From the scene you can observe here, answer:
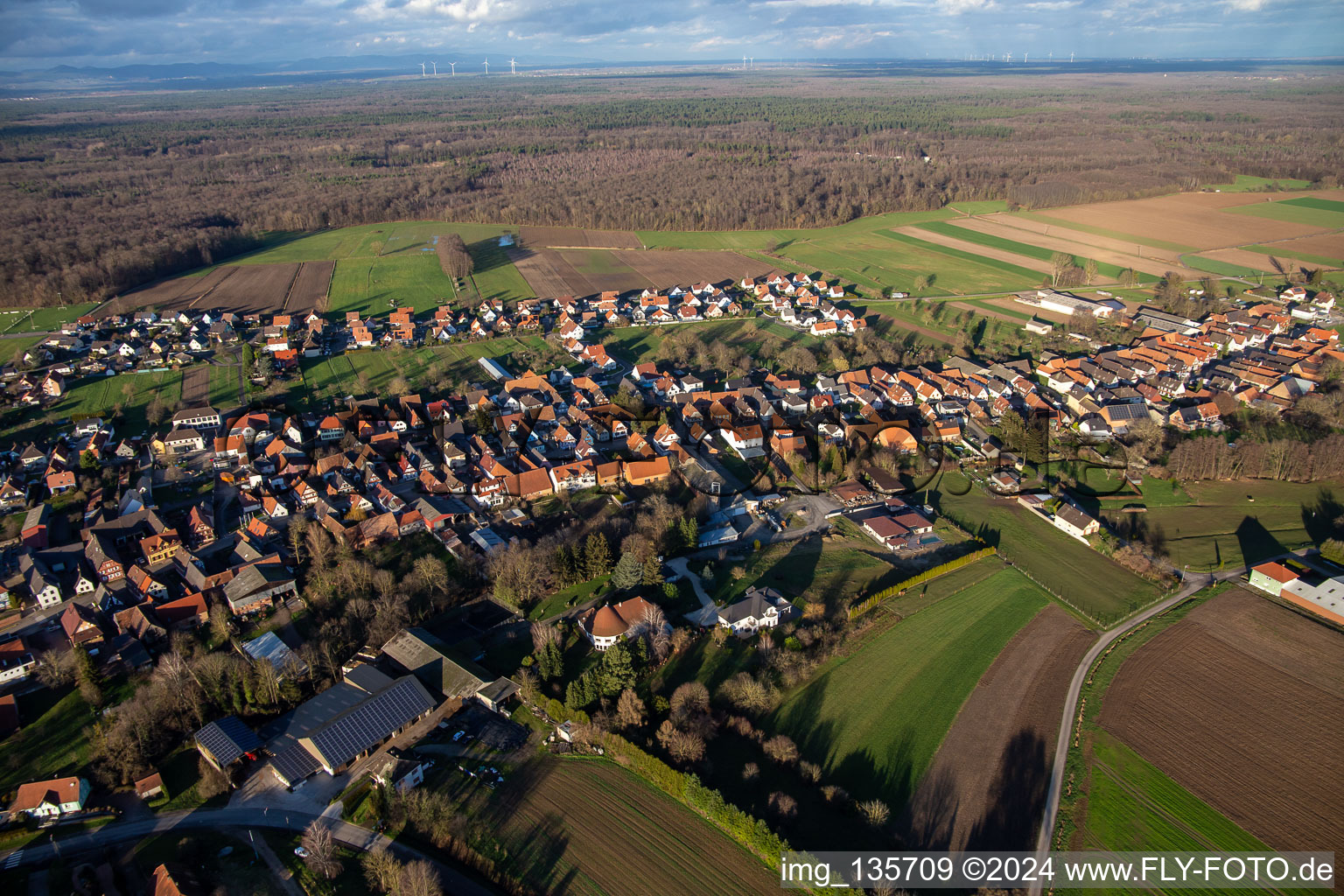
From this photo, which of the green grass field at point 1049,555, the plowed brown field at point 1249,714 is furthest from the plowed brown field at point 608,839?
the green grass field at point 1049,555

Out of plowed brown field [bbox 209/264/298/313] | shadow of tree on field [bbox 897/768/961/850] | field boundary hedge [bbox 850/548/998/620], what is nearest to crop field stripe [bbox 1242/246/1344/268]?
field boundary hedge [bbox 850/548/998/620]

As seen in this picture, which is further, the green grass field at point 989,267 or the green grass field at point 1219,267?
the green grass field at point 1219,267

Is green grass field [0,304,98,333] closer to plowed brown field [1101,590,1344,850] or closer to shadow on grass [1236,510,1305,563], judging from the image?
plowed brown field [1101,590,1344,850]

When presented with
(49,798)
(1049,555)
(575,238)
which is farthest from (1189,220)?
(49,798)

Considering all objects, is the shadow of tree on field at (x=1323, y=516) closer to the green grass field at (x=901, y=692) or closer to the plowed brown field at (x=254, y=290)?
the green grass field at (x=901, y=692)

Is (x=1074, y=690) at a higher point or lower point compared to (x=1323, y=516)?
lower

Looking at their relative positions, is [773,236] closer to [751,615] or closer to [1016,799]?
[751,615]
